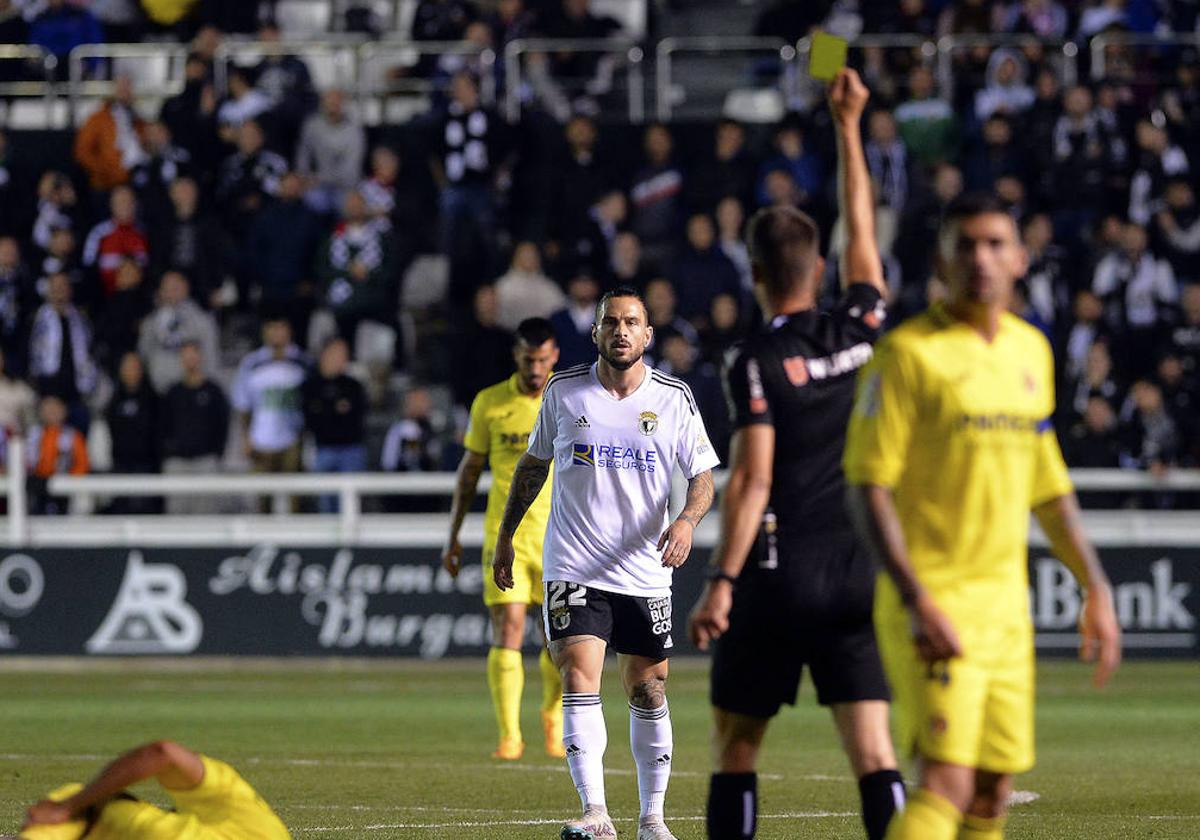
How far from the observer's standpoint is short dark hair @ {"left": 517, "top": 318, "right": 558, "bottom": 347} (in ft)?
39.1

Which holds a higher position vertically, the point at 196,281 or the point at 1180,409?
the point at 196,281

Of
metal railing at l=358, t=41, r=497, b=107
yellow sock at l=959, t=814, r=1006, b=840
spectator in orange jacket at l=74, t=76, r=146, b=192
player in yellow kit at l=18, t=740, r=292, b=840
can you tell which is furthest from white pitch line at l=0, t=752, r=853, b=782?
metal railing at l=358, t=41, r=497, b=107

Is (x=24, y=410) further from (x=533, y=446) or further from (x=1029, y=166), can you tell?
(x=533, y=446)

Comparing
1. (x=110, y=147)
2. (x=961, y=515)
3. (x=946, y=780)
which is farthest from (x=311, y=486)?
(x=946, y=780)

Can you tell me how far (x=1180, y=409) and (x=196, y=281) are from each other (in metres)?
9.95

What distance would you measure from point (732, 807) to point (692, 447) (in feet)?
10.2

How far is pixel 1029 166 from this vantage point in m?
22.6

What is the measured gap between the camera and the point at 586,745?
9.43 m

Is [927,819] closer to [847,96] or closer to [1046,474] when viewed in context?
[1046,474]

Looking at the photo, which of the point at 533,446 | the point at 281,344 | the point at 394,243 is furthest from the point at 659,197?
the point at 533,446

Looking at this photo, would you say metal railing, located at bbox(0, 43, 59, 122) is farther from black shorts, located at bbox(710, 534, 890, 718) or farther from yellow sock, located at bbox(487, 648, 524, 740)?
black shorts, located at bbox(710, 534, 890, 718)

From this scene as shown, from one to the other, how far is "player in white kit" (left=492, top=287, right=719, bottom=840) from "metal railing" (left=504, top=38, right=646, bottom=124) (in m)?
14.6

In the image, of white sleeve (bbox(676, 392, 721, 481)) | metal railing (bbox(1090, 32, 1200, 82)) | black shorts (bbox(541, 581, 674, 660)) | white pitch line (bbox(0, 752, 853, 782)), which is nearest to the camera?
black shorts (bbox(541, 581, 674, 660))

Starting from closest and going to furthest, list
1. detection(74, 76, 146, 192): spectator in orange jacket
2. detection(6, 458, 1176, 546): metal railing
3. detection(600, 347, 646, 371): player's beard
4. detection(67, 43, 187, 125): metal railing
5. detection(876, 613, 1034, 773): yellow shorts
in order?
detection(876, 613, 1034, 773): yellow shorts → detection(600, 347, 646, 371): player's beard → detection(6, 458, 1176, 546): metal railing → detection(74, 76, 146, 192): spectator in orange jacket → detection(67, 43, 187, 125): metal railing
